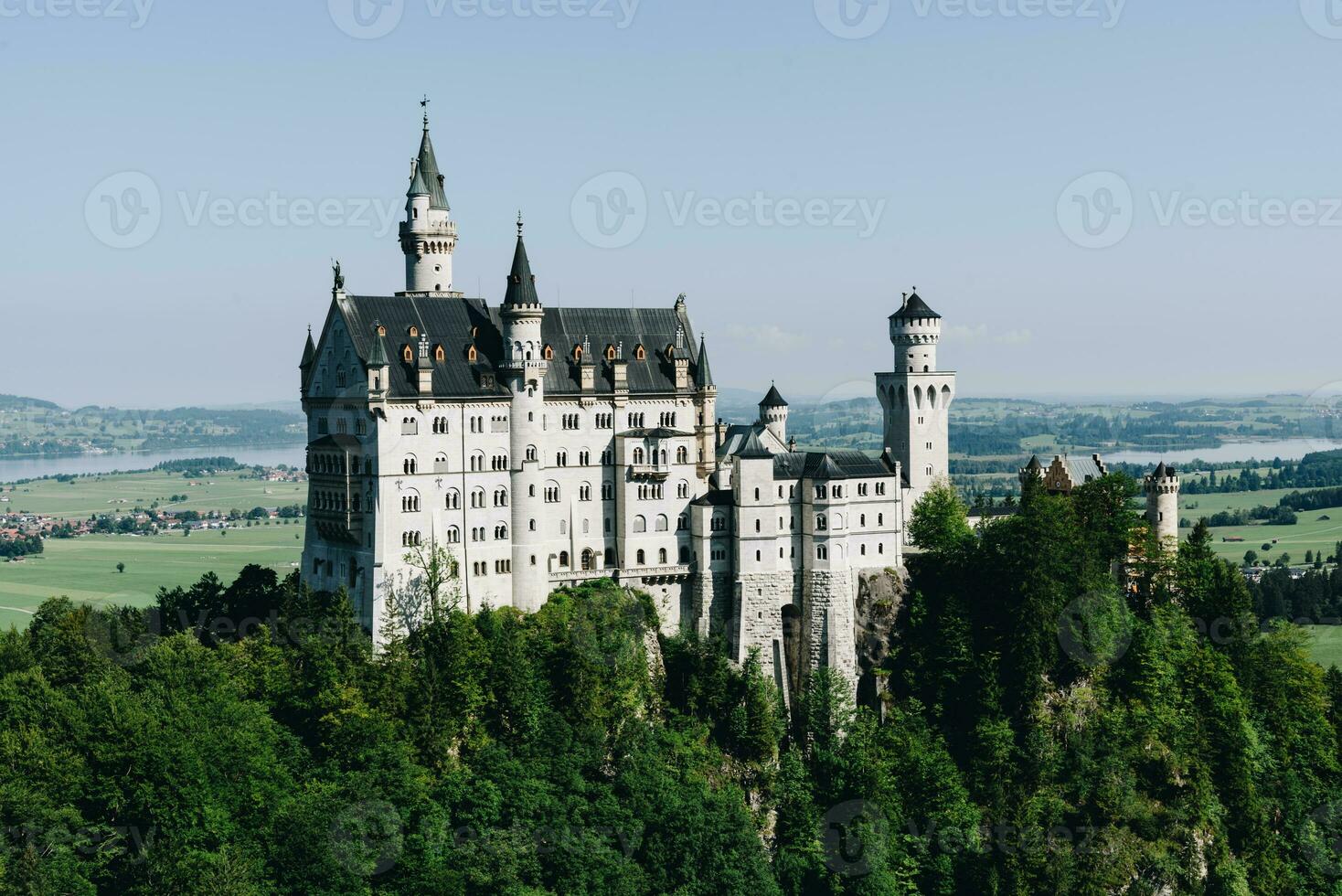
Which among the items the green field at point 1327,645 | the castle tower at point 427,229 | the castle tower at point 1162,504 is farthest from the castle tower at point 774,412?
the green field at point 1327,645

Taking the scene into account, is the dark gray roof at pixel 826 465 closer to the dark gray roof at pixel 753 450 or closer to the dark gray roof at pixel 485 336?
the dark gray roof at pixel 753 450

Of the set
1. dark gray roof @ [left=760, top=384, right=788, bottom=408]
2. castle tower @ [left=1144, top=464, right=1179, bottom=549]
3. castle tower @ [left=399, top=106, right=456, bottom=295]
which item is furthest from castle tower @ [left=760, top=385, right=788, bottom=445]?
castle tower @ [left=1144, top=464, right=1179, bottom=549]

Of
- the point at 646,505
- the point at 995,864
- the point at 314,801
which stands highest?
the point at 646,505

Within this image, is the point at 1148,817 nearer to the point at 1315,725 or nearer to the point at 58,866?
the point at 1315,725

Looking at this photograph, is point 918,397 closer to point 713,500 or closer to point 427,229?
point 713,500

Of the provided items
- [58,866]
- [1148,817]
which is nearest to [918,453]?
[1148,817]

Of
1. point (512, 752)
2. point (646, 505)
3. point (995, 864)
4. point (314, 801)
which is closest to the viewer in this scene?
point (314, 801)

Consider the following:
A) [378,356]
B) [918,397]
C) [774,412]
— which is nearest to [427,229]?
[378,356]

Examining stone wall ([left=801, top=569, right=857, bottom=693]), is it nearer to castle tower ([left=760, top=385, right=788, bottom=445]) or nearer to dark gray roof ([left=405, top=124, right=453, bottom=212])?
castle tower ([left=760, top=385, right=788, bottom=445])
